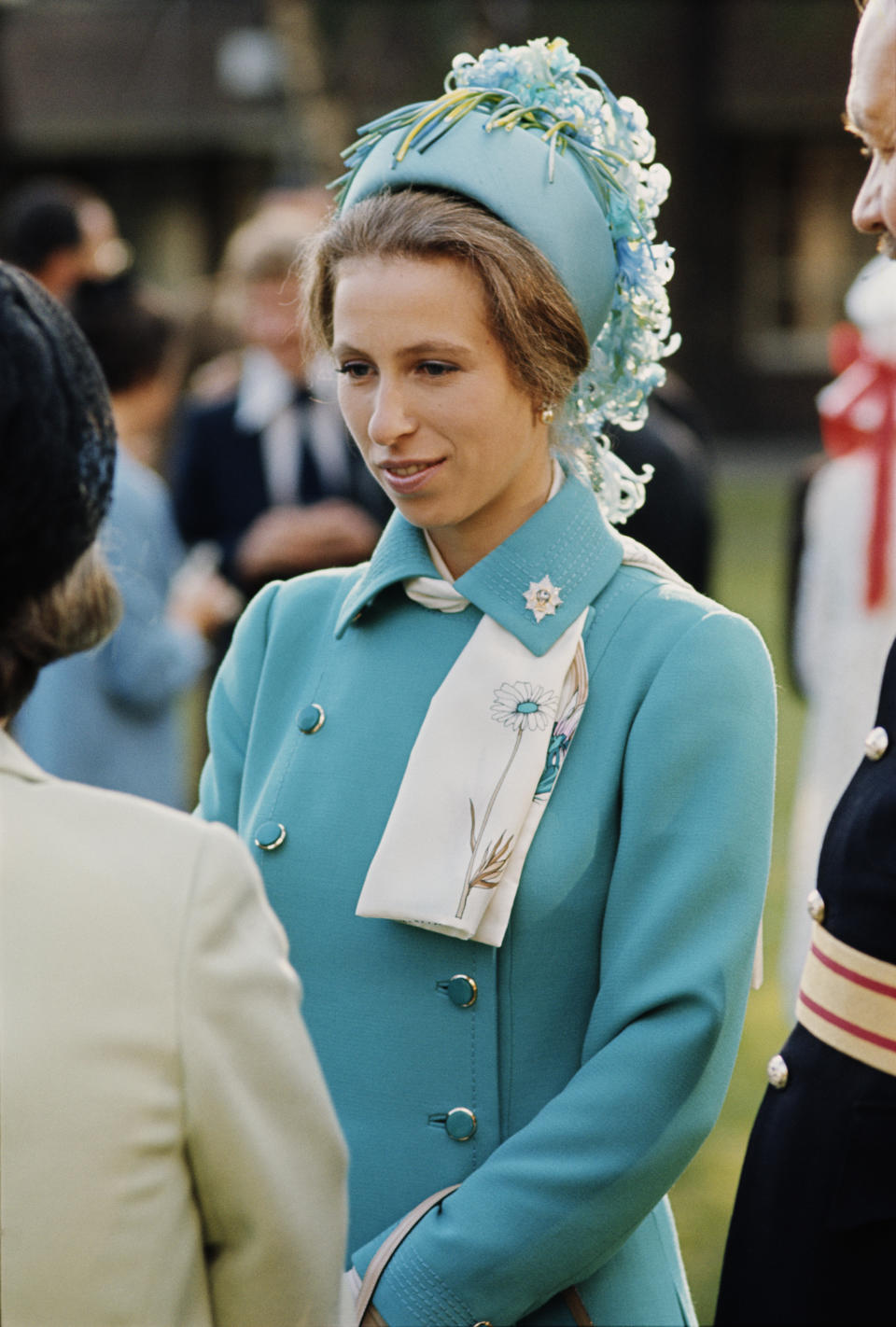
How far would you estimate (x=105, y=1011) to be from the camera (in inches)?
53.1

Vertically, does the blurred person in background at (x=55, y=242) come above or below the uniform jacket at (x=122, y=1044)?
below

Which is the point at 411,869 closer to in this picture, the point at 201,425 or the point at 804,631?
the point at 804,631

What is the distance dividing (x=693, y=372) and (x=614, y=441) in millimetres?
19207


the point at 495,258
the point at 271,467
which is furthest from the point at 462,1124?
the point at 271,467

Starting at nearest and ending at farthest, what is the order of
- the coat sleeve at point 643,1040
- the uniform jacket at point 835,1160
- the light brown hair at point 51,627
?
the light brown hair at point 51,627, the uniform jacket at point 835,1160, the coat sleeve at point 643,1040

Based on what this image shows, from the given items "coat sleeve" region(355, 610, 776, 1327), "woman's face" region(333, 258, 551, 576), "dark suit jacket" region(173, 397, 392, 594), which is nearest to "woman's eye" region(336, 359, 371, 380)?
"woman's face" region(333, 258, 551, 576)

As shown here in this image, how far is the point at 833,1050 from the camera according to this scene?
1.70 m

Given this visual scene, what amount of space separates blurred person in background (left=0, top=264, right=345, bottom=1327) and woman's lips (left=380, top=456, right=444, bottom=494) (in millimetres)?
624

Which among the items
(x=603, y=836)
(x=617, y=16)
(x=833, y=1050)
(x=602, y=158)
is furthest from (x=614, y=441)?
(x=617, y=16)

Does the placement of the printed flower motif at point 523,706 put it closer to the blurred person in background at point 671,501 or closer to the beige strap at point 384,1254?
the beige strap at point 384,1254

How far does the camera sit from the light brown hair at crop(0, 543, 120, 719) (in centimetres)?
146

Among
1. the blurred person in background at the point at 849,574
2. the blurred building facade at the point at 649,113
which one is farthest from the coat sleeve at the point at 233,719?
the blurred building facade at the point at 649,113

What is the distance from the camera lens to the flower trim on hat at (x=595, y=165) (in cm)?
211

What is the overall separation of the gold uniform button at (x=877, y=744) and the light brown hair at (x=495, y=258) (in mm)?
625
